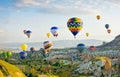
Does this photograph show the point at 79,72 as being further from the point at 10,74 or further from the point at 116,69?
the point at 10,74

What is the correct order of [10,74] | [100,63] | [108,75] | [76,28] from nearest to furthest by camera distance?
1. [10,74]
2. [76,28]
3. [108,75]
4. [100,63]

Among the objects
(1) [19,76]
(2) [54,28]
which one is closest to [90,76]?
(2) [54,28]

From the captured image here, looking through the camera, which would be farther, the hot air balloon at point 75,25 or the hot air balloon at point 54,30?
the hot air balloon at point 54,30

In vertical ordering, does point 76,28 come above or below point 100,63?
above

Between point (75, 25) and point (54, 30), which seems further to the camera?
point (54, 30)

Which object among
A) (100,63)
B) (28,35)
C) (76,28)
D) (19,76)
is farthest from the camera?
(28,35)

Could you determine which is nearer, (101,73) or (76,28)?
(76,28)

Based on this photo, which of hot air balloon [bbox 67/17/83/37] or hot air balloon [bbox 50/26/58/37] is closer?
hot air balloon [bbox 67/17/83/37]

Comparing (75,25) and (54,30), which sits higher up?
(54,30)
